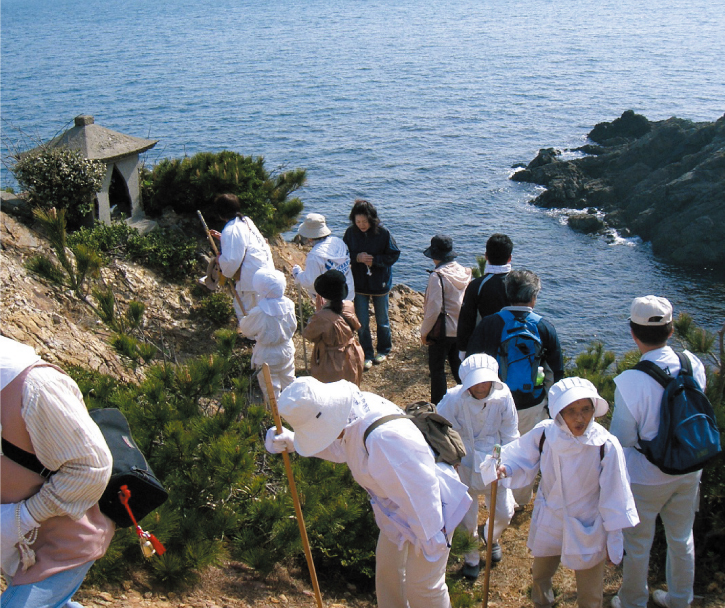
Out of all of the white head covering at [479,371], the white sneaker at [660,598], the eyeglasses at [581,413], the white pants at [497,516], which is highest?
the eyeglasses at [581,413]

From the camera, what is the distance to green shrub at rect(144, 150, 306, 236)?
35.6 feet

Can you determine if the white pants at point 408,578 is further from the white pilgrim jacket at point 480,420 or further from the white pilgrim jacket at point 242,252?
the white pilgrim jacket at point 242,252

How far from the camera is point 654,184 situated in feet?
87.4

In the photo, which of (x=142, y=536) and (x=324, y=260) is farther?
(x=324, y=260)

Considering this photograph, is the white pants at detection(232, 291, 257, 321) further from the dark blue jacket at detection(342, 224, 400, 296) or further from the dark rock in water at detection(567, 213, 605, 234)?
the dark rock in water at detection(567, 213, 605, 234)

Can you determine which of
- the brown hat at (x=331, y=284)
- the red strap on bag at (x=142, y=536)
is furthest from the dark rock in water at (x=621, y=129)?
the red strap on bag at (x=142, y=536)

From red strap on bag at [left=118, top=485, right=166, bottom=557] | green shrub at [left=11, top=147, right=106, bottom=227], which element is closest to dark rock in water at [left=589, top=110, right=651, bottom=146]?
green shrub at [left=11, top=147, right=106, bottom=227]

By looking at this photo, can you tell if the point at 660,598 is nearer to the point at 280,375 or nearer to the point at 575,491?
the point at 575,491

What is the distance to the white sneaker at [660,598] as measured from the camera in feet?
16.4

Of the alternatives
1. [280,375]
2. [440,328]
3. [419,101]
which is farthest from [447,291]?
[419,101]

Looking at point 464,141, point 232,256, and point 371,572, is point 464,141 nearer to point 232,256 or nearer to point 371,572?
point 232,256

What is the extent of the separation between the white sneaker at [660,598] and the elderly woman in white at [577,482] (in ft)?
2.61

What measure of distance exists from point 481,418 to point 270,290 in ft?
9.03

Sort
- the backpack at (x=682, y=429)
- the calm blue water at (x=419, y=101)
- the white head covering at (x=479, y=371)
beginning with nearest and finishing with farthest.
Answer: the backpack at (x=682, y=429) → the white head covering at (x=479, y=371) → the calm blue water at (x=419, y=101)
